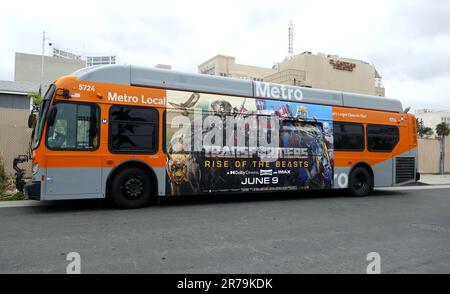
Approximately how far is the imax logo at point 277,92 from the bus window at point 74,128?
4.59m

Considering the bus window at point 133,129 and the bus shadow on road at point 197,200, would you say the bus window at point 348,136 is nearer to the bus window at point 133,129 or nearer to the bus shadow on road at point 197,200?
the bus shadow on road at point 197,200

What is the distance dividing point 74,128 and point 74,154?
0.58 metres

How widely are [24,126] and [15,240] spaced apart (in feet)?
32.4

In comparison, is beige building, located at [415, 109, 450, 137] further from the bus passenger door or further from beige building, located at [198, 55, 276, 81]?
the bus passenger door

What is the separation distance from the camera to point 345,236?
6250 mm

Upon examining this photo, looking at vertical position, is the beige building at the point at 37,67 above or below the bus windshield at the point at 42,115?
above

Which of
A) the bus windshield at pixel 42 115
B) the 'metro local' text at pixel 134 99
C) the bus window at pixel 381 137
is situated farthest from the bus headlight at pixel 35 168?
the bus window at pixel 381 137

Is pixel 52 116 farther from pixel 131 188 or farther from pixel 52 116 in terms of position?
pixel 131 188

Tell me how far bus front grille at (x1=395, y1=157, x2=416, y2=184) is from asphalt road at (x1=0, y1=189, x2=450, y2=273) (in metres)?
3.24

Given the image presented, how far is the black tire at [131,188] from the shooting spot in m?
8.39

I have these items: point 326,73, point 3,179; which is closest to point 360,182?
point 3,179

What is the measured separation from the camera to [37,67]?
59.9 m
